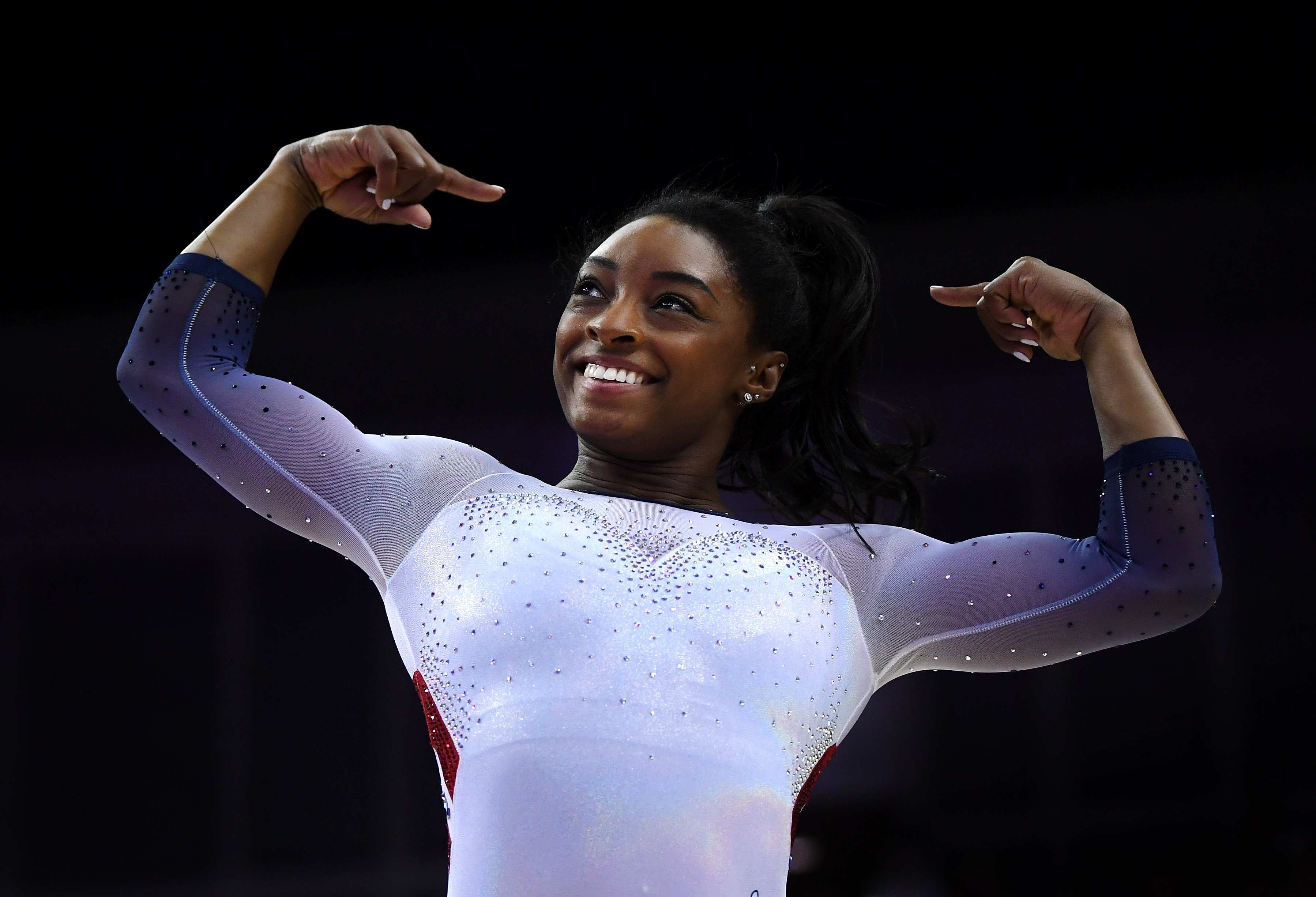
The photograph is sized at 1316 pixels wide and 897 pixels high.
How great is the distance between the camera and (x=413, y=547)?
4.90 ft

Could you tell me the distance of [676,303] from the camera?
163 centimetres

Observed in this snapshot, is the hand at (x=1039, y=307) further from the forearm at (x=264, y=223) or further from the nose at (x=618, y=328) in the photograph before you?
the forearm at (x=264, y=223)

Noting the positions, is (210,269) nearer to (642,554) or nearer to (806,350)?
(642,554)

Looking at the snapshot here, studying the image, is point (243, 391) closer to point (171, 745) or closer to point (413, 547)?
point (413, 547)

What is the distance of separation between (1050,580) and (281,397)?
2.83 feet

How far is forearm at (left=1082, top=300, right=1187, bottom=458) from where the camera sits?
1446 millimetres

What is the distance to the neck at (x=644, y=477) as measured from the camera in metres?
1.65

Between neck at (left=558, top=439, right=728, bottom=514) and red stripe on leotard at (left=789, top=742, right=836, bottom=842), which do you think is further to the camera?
neck at (left=558, top=439, right=728, bottom=514)

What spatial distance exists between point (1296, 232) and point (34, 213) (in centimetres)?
388

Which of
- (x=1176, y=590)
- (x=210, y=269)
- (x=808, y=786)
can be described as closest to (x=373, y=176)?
(x=210, y=269)

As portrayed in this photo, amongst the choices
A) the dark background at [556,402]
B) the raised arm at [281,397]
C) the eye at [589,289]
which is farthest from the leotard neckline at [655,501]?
the dark background at [556,402]

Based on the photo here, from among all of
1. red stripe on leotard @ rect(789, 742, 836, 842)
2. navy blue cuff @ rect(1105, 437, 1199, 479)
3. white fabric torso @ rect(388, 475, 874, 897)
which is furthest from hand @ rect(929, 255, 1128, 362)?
red stripe on leotard @ rect(789, 742, 836, 842)

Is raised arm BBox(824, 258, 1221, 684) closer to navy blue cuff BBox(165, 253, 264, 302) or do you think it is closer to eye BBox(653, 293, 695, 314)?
eye BBox(653, 293, 695, 314)

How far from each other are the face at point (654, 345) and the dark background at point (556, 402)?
2.05 m
